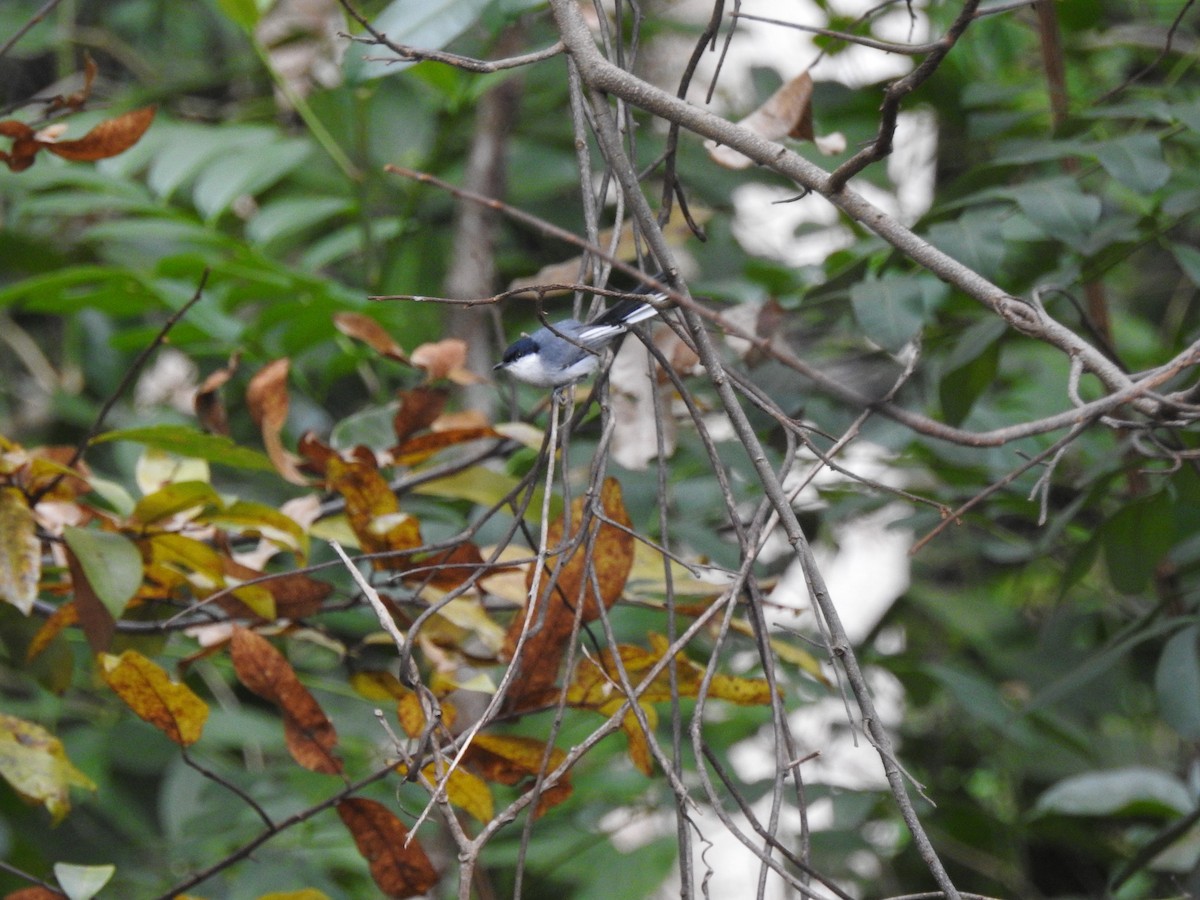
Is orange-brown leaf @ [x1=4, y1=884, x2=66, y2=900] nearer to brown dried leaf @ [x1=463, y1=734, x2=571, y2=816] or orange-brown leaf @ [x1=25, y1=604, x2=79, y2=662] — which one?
orange-brown leaf @ [x1=25, y1=604, x2=79, y2=662]

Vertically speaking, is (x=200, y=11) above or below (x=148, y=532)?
above

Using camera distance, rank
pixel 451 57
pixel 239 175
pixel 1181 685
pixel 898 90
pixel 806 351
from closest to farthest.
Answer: pixel 898 90, pixel 451 57, pixel 1181 685, pixel 806 351, pixel 239 175

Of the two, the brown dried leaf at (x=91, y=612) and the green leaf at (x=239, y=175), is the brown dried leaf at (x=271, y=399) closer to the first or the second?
the brown dried leaf at (x=91, y=612)

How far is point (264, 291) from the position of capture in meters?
1.96

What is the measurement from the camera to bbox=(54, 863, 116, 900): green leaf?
3.74 feet

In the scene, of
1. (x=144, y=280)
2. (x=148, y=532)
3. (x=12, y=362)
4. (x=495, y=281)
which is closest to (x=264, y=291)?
(x=144, y=280)

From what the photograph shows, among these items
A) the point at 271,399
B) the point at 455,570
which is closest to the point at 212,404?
the point at 271,399

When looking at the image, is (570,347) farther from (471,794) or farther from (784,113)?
(471,794)

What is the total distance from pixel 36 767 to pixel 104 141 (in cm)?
76

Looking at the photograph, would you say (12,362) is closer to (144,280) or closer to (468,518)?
(144,280)

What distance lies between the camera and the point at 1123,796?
77.6 inches

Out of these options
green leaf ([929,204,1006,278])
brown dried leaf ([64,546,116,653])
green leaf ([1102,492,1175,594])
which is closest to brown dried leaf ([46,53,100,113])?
brown dried leaf ([64,546,116,653])

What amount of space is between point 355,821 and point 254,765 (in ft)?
4.33

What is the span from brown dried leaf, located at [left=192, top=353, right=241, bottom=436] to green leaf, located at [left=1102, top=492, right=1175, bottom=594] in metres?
1.28
